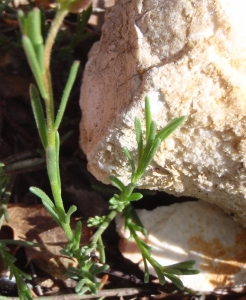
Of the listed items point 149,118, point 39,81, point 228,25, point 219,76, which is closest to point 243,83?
point 219,76

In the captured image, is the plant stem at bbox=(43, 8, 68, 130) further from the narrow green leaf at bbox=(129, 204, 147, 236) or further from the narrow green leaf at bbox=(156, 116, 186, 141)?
Result: the narrow green leaf at bbox=(129, 204, 147, 236)

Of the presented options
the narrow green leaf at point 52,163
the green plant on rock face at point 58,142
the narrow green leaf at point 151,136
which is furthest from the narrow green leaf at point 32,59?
the narrow green leaf at point 151,136

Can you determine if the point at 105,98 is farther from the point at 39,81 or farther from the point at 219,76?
the point at 39,81

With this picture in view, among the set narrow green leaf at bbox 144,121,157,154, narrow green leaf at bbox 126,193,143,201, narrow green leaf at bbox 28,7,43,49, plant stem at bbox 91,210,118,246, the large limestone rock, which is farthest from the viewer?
plant stem at bbox 91,210,118,246

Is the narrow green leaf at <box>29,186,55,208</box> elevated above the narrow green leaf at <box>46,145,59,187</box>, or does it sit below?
below

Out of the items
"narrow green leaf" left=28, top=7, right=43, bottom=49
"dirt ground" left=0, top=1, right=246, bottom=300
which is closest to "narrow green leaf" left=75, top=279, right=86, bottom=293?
"dirt ground" left=0, top=1, right=246, bottom=300

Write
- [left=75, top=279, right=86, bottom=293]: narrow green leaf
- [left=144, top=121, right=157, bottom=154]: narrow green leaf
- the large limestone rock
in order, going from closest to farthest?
[left=144, top=121, right=157, bottom=154]: narrow green leaf < the large limestone rock < [left=75, top=279, right=86, bottom=293]: narrow green leaf
